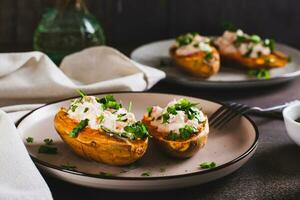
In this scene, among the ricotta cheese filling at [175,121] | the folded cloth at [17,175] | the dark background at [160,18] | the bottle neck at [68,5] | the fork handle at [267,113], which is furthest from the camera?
the dark background at [160,18]

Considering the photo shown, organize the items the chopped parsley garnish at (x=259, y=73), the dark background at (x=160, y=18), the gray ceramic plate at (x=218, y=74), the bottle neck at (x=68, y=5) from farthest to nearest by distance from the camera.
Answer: the dark background at (x=160, y=18)
the bottle neck at (x=68, y=5)
the chopped parsley garnish at (x=259, y=73)
the gray ceramic plate at (x=218, y=74)

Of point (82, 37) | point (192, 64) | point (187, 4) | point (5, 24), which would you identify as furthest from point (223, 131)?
point (5, 24)

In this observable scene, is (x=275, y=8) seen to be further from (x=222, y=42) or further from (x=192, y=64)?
(x=192, y=64)

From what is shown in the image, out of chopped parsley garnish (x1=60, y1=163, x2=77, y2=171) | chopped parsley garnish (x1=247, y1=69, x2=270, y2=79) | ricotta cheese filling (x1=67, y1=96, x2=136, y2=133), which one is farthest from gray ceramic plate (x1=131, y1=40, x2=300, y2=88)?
chopped parsley garnish (x1=60, y1=163, x2=77, y2=171)

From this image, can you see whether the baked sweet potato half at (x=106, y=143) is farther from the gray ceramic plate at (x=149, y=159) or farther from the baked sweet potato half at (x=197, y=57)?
the baked sweet potato half at (x=197, y=57)

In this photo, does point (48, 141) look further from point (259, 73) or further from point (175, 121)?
point (259, 73)

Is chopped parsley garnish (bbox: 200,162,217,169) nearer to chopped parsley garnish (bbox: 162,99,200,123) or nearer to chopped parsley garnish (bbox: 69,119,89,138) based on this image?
chopped parsley garnish (bbox: 162,99,200,123)

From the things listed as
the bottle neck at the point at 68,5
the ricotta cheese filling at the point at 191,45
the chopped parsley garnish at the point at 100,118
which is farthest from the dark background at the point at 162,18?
the chopped parsley garnish at the point at 100,118
